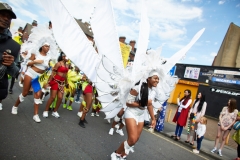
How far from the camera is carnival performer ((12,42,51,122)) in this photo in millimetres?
4367

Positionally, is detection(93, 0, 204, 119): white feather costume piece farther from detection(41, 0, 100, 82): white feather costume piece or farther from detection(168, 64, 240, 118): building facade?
detection(168, 64, 240, 118): building facade

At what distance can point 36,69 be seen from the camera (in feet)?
14.5

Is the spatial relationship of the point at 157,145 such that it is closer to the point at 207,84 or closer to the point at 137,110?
the point at 137,110

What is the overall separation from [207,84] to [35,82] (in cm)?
2062

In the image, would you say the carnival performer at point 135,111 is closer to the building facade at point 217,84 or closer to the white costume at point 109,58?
the white costume at point 109,58

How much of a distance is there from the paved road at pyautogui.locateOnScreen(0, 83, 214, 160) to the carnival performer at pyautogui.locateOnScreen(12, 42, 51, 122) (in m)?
0.47

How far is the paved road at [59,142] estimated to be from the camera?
3042mm

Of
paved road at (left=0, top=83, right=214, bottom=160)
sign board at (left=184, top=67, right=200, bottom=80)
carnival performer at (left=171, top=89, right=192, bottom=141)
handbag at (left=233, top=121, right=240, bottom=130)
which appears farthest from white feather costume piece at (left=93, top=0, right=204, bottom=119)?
sign board at (left=184, top=67, right=200, bottom=80)

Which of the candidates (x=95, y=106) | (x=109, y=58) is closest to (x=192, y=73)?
(x=95, y=106)

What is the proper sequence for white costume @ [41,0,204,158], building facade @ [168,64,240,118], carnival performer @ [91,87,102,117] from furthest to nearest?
building facade @ [168,64,240,118] → carnival performer @ [91,87,102,117] → white costume @ [41,0,204,158]

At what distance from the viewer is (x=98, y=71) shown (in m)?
3.01

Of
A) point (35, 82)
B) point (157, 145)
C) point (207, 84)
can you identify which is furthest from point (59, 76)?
point (207, 84)

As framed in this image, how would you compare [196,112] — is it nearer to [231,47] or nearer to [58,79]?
[58,79]

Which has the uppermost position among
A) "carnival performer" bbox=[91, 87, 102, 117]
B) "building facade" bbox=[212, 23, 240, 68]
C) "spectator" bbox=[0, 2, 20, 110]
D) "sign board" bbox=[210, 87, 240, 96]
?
"building facade" bbox=[212, 23, 240, 68]
